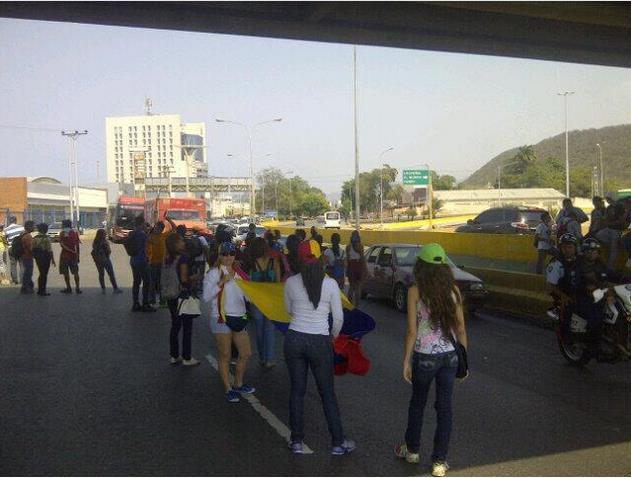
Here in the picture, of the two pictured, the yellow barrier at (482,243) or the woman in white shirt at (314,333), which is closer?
the woman in white shirt at (314,333)

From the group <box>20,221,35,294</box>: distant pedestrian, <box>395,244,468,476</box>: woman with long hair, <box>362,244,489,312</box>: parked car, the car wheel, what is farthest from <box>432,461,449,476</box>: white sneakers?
<box>20,221,35,294</box>: distant pedestrian

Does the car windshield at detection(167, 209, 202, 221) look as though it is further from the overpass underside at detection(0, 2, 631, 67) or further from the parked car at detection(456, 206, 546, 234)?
the overpass underside at detection(0, 2, 631, 67)

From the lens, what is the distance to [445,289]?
5375 millimetres

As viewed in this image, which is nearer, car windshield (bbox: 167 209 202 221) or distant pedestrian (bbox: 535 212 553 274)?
distant pedestrian (bbox: 535 212 553 274)

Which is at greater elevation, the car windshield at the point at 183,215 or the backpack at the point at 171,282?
the car windshield at the point at 183,215

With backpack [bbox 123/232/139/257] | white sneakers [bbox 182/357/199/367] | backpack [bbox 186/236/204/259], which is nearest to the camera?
white sneakers [bbox 182/357/199/367]

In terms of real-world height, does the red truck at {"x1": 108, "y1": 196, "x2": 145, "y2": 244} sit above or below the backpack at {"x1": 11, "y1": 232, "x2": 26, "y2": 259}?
above

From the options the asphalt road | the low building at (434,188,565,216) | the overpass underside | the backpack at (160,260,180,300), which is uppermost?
the overpass underside

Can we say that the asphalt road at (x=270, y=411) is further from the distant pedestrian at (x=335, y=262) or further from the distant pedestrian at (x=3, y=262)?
the distant pedestrian at (x=3, y=262)

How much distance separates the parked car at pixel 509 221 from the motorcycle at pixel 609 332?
2581cm

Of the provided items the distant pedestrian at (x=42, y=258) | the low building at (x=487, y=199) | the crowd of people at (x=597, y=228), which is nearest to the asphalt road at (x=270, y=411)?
the crowd of people at (x=597, y=228)

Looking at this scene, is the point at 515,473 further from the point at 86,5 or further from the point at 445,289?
the point at 86,5

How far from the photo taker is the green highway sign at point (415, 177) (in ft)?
209

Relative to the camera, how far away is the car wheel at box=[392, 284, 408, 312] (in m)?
15.2
